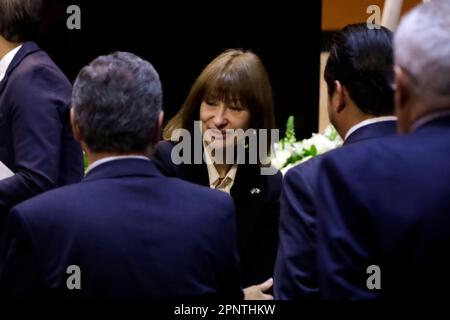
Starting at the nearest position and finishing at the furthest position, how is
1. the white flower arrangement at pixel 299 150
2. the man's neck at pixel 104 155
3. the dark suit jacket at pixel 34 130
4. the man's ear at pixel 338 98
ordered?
1. the man's neck at pixel 104 155
2. the man's ear at pixel 338 98
3. the dark suit jacket at pixel 34 130
4. the white flower arrangement at pixel 299 150

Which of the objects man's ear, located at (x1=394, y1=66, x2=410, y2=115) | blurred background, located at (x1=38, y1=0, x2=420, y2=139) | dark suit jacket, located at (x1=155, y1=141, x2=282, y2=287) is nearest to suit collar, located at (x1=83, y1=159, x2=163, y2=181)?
man's ear, located at (x1=394, y1=66, x2=410, y2=115)

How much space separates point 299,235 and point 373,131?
276 mm

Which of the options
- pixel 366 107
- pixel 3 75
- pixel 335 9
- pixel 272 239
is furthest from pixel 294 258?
pixel 335 9

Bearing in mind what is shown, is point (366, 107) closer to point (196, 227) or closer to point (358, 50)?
point (358, 50)

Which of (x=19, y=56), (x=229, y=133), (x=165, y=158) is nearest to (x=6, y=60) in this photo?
(x=19, y=56)

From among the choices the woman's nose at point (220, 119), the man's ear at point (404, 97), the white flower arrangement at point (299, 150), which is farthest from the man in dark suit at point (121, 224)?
the white flower arrangement at point (299, 150)

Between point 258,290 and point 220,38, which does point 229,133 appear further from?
point 220,38

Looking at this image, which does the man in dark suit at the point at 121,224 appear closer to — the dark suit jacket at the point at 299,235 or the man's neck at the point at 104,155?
the man's neck at the point at 104,155

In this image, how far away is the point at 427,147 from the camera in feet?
5.38

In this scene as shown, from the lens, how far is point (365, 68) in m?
2.30

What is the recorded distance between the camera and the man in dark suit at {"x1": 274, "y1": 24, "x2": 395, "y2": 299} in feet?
7.18

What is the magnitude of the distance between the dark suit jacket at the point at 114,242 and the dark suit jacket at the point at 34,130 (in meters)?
0.68

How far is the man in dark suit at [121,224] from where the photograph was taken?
1.94m

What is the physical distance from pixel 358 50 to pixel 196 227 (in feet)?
1.99
